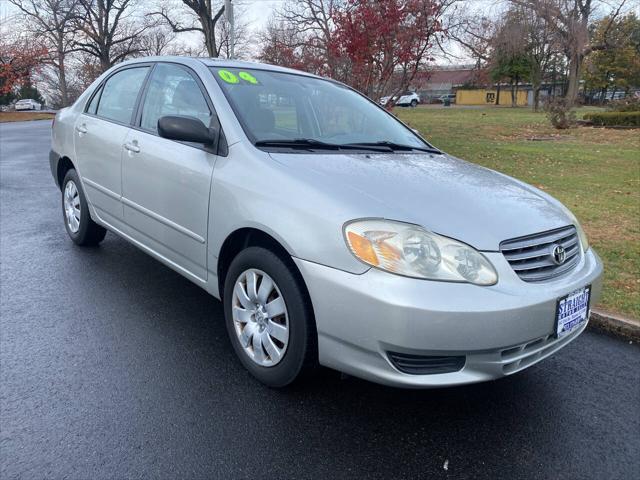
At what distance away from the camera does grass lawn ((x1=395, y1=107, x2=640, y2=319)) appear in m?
4.64

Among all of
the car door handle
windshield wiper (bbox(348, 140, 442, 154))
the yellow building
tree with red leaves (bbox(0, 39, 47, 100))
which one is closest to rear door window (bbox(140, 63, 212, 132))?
the car door handle

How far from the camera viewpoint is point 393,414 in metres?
2.64

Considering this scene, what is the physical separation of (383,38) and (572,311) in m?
9.74

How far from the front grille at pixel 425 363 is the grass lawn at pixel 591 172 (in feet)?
6.81

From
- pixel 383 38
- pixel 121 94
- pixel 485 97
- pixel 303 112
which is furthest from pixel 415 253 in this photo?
pixel 485 97

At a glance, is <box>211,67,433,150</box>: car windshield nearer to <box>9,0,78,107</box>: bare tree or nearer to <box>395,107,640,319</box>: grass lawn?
<box>395,107,640,319</box>: grass lawn

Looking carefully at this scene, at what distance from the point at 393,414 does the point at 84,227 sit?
3489 mm

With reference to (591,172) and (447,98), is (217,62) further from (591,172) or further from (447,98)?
(447,98)

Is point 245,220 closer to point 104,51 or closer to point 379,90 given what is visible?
point 379,90

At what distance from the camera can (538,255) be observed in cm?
254

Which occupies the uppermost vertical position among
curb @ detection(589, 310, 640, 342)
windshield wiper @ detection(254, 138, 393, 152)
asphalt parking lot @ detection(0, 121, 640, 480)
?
windshield wiper @ detection(254, 138, 393, 152)

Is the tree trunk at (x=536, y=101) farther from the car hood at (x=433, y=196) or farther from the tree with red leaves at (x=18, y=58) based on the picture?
the car hood at (x=433, y=196)

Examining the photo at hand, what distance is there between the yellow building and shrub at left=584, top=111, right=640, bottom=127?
43084 mm

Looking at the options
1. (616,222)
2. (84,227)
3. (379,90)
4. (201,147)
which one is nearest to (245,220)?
(201,147)
